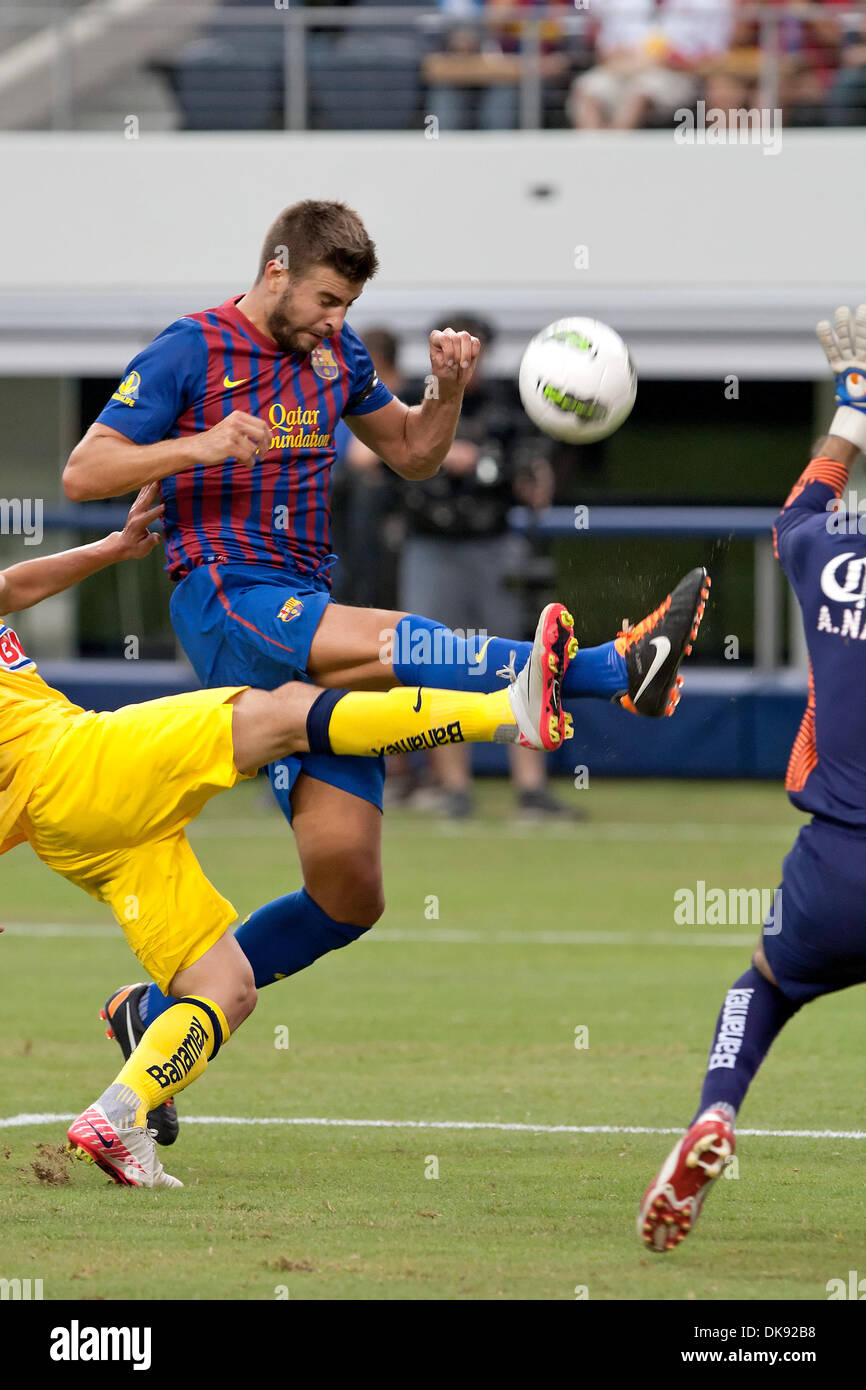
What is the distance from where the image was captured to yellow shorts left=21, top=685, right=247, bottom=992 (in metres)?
4.92

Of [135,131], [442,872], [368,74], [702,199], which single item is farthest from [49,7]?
[442,872]

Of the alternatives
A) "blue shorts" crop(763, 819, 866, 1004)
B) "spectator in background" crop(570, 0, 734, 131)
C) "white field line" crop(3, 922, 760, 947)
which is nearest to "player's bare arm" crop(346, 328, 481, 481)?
"blue shorts" crop(763, 819, 866, 1004)

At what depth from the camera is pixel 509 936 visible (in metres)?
9.21

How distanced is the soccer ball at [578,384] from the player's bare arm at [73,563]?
1134 millimetres

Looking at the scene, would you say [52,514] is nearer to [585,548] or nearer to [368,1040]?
[585,548]

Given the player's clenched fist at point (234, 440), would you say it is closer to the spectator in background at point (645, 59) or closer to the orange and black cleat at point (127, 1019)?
the orange and black cleat at point (127, 1019)

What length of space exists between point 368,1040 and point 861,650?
324 centimetres

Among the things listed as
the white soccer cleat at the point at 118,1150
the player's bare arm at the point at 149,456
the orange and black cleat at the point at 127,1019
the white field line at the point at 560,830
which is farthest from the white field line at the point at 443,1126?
the white field line at the point at 560,830

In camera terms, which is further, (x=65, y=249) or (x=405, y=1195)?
(x=65, y=249)

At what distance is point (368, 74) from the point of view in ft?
53.5

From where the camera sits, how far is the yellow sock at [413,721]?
504 cm

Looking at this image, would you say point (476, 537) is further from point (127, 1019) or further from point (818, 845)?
point (818, 845)

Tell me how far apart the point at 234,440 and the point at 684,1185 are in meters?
2.16

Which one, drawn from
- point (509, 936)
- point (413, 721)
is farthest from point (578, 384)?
point (509, 936)
